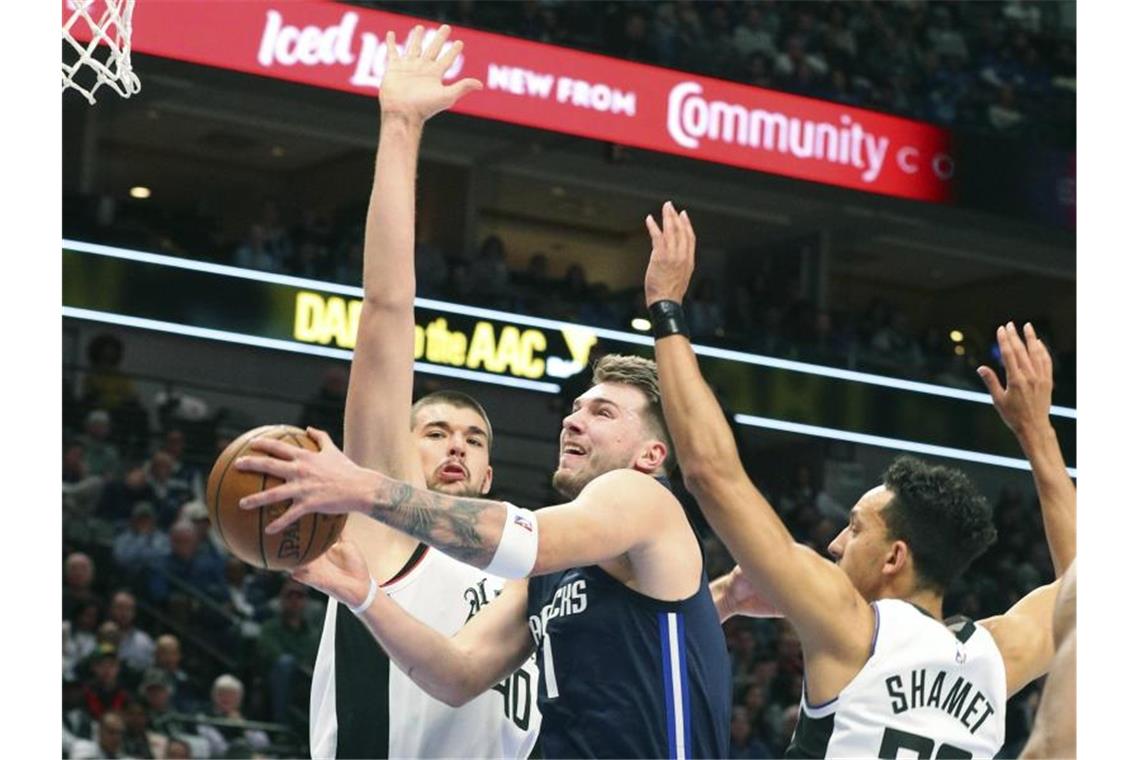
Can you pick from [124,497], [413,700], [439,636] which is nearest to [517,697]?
[413,700]

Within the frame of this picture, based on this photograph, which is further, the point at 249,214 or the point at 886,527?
the point at 249,214

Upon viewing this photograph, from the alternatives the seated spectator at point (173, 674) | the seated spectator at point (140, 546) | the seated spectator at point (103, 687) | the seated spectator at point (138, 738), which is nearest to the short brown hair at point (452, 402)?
the seated spectator at point (138, 738)

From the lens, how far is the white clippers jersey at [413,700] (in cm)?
441

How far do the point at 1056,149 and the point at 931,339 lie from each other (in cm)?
291

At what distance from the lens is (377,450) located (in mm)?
4281

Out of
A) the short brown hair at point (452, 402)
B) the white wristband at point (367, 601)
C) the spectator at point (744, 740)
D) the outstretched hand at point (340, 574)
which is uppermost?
the short brown hair at point (452, 402)

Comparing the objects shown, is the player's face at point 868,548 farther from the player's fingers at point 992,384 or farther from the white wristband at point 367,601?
the white wristband at point 367,601

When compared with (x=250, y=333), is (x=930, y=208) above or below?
above

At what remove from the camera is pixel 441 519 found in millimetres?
3512

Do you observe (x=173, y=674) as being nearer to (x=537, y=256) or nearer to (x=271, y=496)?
(x=537, y=256)

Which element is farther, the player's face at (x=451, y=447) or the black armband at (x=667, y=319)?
the player's face at (x=451, y=447)
